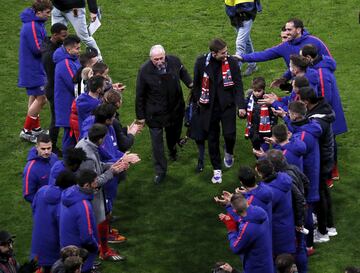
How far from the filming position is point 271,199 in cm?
929

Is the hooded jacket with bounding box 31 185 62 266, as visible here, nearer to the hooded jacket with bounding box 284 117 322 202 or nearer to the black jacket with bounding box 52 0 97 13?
the hooded jacket with bounding box 284 117 322 202

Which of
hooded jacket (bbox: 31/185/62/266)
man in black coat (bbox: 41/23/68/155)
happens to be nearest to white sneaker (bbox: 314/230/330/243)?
hooded jacket (bbox: 31/185/62/266)

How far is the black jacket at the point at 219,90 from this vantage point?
39.4 feet

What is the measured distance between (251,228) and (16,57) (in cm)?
861

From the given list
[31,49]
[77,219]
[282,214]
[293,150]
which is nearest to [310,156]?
[293,150]

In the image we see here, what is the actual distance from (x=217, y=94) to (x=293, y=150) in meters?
2.25

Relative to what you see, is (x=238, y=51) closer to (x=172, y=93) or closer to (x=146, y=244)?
(x=172, y=93)

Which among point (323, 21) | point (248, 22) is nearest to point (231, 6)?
point (248, 22)

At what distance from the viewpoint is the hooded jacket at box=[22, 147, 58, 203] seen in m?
10.0

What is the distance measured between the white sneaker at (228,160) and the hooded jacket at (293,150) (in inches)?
102

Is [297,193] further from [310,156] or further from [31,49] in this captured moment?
[31,49]

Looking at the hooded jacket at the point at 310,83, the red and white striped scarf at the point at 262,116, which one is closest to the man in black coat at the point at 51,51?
the red and white striped scarf at the point at 262,116

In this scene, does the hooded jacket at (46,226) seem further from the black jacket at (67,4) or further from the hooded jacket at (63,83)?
the black jacket at (67,4)

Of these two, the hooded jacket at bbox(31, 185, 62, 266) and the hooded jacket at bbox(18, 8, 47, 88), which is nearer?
the hooded jacket at bbox(31, 185, 62, 266)
